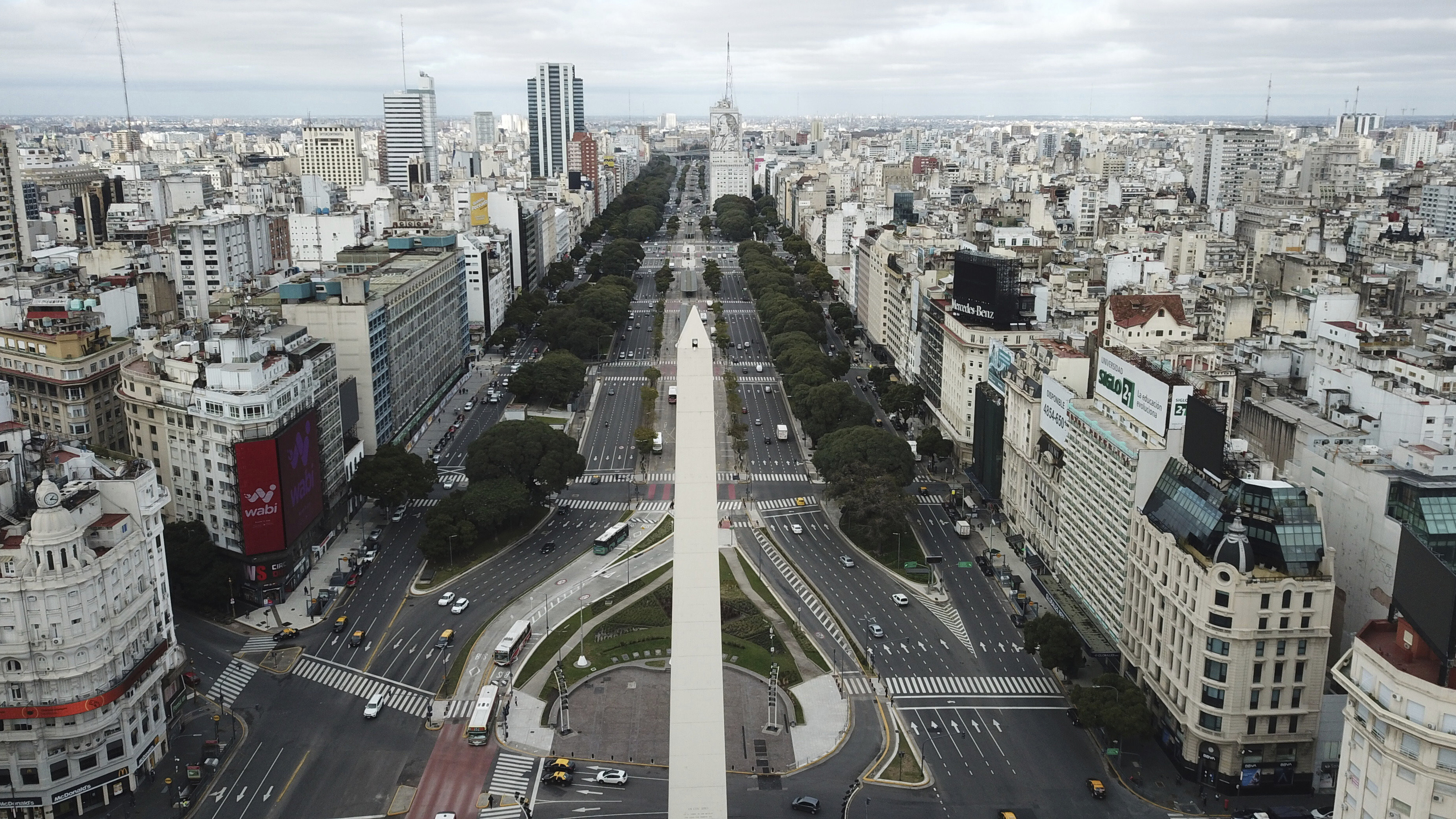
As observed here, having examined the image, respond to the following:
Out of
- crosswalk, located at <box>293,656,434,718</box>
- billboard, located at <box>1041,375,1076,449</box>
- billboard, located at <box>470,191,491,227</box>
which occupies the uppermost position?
billboard, located at <box>470,191,491,227</box>

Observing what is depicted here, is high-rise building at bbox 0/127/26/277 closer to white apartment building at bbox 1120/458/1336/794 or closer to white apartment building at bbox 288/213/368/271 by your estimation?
white apartment building at bbox 288/213/368/271

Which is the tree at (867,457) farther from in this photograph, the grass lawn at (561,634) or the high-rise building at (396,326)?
the high-rise building at (396,326)

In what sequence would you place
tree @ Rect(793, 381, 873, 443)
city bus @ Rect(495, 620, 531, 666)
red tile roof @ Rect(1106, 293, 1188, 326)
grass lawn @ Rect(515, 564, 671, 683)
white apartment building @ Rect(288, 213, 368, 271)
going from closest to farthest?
grass lawn @ Rect(515, 564, 671, 683) < city bus @ Rect(495, 620, 531, 666) < red tile roof @ Rect(1106, 293, 1188, 326) < tree @ Rect(793, 381, 873, 443) < white apartment building @ Rect(288, 213, 368, 271)

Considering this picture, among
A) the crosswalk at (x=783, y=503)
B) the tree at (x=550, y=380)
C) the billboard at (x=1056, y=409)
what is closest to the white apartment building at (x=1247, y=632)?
the billboard at (x=1056, y=409)

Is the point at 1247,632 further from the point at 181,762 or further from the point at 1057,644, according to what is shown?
the point at 181,762

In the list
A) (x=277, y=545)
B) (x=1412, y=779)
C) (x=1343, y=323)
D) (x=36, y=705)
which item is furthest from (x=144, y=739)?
(x=1343, y=323)

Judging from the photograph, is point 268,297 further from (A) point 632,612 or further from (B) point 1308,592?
(B) point 1308,592

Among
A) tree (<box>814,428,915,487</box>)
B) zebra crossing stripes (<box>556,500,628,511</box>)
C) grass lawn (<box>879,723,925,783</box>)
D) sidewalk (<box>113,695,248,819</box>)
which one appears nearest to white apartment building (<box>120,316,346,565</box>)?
sidewalk (<box>113,695,248,819</box>)

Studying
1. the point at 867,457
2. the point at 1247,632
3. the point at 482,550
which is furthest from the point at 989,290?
the point at 1247,632
